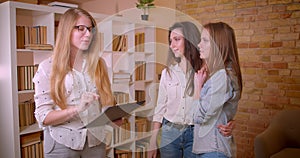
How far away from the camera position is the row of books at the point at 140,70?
2.25 metres

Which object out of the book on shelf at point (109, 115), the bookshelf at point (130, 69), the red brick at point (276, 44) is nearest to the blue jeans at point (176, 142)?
the book on shelf at point (109, 115)

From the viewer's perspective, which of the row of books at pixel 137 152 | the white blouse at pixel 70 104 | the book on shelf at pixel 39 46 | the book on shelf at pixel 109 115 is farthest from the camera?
the row of books at pixel 137 152

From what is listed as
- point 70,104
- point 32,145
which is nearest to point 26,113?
point 32,145

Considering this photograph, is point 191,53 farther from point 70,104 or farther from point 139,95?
point 139,95

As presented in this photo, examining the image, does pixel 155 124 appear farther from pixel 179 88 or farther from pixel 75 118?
pixel 75 118

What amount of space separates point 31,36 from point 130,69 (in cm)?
84

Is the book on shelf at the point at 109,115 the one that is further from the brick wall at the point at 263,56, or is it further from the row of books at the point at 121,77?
the brick wall at the point at 263,56

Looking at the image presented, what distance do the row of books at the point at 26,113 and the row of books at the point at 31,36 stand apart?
0.41 m

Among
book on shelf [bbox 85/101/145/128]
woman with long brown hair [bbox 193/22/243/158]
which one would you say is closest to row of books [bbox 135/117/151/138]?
book on shelf [bbox 85/101/145/128]

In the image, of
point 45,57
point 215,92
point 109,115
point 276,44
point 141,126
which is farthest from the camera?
point 141,126

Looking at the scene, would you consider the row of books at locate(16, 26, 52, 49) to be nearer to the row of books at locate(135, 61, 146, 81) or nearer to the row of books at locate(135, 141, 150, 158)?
the row of books at locate(135, 61, 146, 81)

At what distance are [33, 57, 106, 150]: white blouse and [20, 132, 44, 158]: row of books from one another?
55cm

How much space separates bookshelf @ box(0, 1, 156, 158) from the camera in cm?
162

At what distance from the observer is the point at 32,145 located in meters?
1.77
